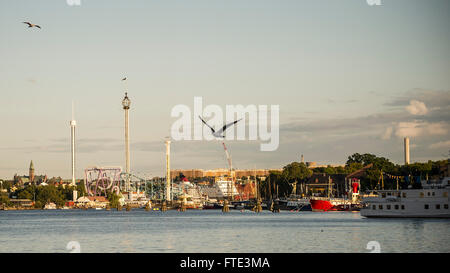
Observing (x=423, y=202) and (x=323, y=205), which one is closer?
(x=423, y=202)

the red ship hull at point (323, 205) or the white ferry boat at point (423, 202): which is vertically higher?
the white ferry boat at point (423, 202)

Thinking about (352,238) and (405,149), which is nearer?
(352,238)

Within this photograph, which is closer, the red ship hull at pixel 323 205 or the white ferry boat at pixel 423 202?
the white ferry boat at pixel 423 202

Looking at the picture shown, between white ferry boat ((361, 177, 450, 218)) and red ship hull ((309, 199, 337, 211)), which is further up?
white ferry boat ((361, 177, 450, 218))

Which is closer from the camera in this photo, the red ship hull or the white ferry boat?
the white ferry boat

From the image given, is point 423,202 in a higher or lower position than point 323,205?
higher

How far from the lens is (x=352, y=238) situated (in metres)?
67.2
